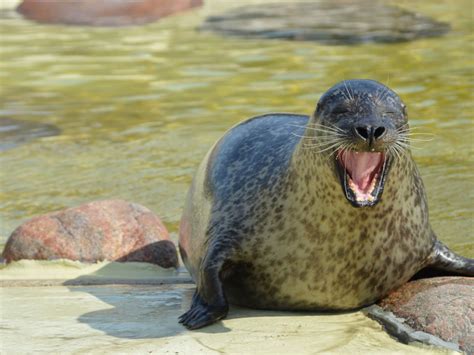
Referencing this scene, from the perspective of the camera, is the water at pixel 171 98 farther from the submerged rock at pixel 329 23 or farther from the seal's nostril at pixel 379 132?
the seal's nostril at pixel 379 132

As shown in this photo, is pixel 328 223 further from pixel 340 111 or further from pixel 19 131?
pixel 19 131

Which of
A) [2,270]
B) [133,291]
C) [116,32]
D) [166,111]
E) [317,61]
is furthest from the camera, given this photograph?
[116,32]

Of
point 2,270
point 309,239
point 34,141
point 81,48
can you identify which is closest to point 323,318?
point 309,239

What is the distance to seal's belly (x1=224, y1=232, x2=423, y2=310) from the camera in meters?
5.08

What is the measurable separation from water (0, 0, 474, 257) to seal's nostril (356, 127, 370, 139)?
97.7 inches

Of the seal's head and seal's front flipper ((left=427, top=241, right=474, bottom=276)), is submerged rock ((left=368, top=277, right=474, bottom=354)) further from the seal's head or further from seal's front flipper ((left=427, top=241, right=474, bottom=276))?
the seal's head

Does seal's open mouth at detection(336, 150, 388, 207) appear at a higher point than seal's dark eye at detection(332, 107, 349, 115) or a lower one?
lower

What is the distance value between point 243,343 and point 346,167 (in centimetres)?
85

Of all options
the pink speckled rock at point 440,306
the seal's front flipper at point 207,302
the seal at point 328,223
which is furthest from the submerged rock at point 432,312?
the seal's front flipper at point 207,302

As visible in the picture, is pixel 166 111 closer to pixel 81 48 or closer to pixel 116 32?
pixel 81 48

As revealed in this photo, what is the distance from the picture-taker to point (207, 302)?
202 inches

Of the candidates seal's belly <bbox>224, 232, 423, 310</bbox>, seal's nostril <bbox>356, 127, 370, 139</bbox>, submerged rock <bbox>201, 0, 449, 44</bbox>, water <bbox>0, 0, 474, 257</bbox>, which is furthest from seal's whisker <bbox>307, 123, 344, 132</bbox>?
submerged rock <bbox>201, 0, 449, 44</bbox>

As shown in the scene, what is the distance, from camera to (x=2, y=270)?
6504 millimetres

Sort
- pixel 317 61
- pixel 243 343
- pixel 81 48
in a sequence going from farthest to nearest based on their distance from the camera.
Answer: pixel 81 48, pixel 317 61, pixel 243 343
